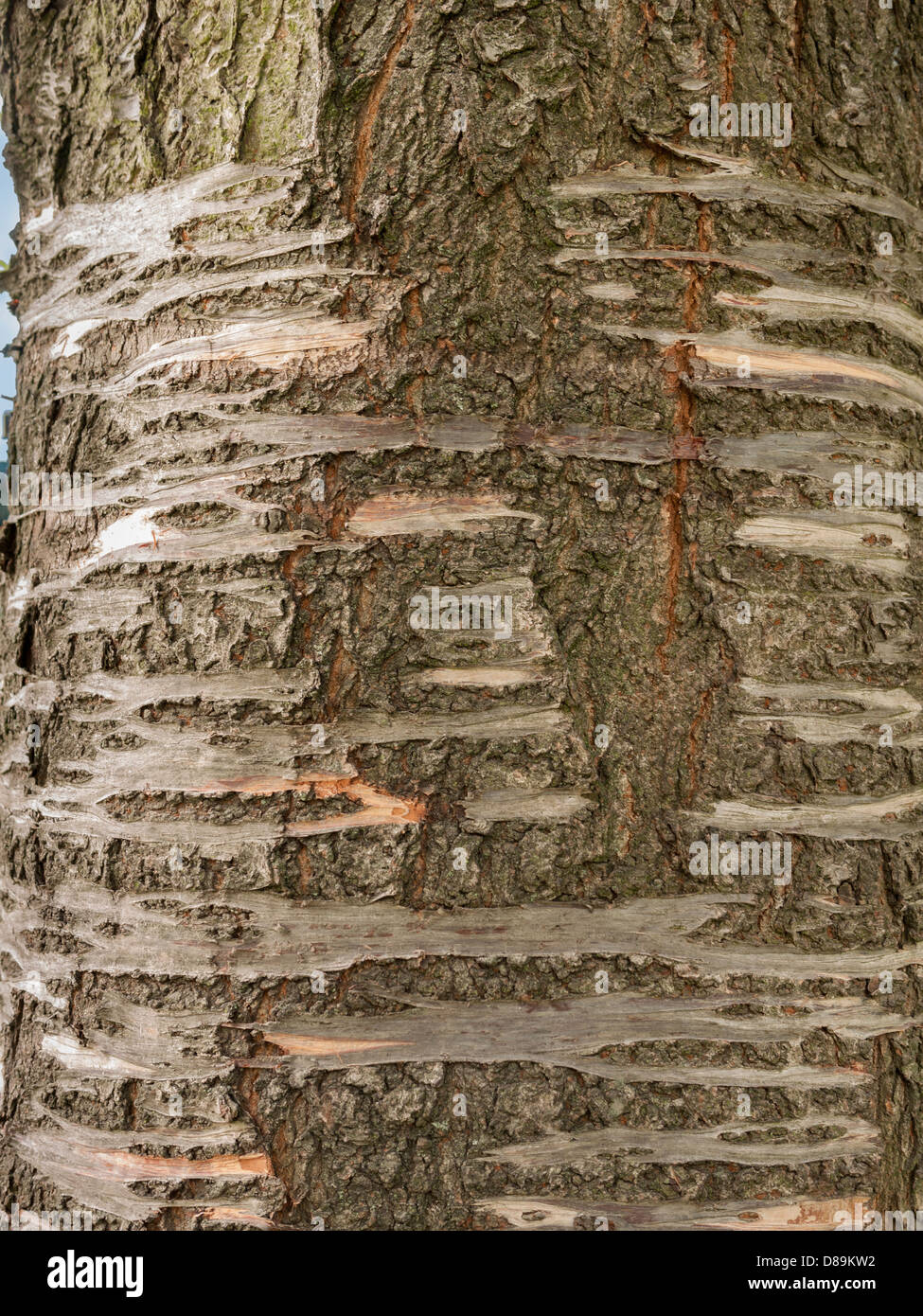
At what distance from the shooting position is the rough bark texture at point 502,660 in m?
2.07

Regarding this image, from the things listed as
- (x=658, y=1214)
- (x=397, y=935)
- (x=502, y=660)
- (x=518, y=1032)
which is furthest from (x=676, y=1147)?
(x=502, y=660)

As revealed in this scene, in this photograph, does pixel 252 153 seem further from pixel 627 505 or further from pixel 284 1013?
pixel 284 1013

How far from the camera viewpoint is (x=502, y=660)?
6.79 ft

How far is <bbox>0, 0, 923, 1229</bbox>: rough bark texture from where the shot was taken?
6.80ft

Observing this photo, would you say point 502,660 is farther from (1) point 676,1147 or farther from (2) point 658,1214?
(2) point 658,1214

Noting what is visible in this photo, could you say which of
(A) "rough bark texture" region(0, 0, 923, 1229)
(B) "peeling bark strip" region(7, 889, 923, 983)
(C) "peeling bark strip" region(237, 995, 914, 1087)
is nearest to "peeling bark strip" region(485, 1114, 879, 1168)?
(A) "rough bark texture" region(0, 0, 923, 1229)

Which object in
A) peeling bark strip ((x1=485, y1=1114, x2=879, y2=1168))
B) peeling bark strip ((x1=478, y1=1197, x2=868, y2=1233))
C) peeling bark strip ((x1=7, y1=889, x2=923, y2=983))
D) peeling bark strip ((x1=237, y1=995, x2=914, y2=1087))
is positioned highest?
peeling bark strip ((x1=7, y1=889, x2=923, y2=983))

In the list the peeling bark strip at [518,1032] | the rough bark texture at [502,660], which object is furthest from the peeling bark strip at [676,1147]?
the peeling bark strip at [518,1032]

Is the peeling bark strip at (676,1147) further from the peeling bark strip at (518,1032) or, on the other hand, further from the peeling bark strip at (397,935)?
the peeling bark strip at (397,935)

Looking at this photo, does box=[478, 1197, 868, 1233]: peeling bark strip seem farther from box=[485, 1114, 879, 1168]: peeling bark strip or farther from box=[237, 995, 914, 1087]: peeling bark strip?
box=[237, 995, 914, 1087]: peeling bark strip

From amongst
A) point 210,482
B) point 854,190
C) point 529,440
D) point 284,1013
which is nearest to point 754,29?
point 854,190

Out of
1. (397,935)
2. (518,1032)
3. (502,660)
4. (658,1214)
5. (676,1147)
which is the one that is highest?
(502,660)

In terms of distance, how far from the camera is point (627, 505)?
6.98ft

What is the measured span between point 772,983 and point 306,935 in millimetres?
950
